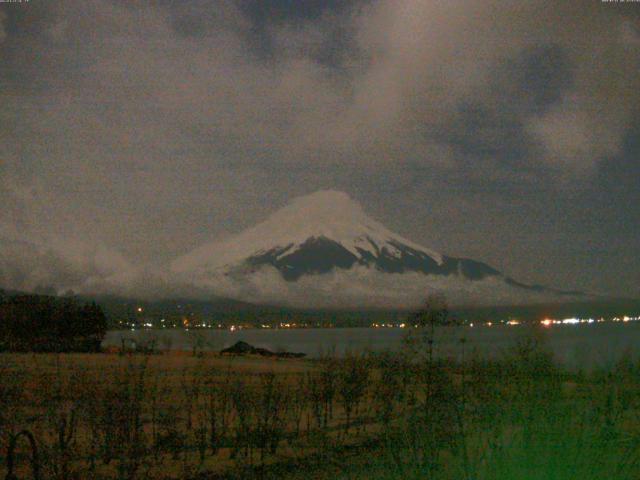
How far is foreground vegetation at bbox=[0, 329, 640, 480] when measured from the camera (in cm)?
618

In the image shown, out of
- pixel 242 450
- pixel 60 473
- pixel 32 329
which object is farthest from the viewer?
pixel 32 329

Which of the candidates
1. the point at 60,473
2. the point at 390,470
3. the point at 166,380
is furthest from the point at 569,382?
the point at 166,380

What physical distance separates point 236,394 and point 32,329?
29.6 meters

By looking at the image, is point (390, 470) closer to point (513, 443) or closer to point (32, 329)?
point (513, 443)

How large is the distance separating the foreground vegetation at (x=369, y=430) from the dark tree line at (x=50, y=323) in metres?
20.9

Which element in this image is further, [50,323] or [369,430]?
[50,323]

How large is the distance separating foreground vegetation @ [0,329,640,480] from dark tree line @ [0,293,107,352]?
821 inches

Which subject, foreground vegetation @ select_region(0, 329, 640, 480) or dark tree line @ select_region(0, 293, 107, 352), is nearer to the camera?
foreground vegetation @ select_region(0, 329, 640, 480)

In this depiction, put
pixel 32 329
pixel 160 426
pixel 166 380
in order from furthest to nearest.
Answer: pixel 32 329 < pixel 166 380 < pixel 160 426

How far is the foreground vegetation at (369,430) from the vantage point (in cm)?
618

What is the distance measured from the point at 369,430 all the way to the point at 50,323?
2968 cm

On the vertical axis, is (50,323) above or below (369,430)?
above

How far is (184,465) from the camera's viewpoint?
29.8ft

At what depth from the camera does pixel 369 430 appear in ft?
42.2
